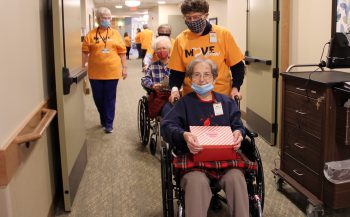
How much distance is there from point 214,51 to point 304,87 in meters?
0.65

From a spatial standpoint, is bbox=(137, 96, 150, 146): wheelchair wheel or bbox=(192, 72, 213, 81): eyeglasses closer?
bbox=(192, 72, 213, 81): eyeglasses

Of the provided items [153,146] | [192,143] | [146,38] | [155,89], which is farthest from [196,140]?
[146,38]

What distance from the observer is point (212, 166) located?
2.04m

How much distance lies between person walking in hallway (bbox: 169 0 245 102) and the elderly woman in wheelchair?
2.53 feet

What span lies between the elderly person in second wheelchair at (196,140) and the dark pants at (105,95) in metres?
2.54

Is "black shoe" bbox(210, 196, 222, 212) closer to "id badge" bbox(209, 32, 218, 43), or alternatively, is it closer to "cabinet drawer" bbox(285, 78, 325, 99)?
"cabinet drawer" bbox(285, 78, 325, 99)

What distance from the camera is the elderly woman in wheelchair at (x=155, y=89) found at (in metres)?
3.57

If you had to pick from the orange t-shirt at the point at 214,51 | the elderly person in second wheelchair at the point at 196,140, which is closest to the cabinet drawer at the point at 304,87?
the orange t-shirt at the point at 214,51

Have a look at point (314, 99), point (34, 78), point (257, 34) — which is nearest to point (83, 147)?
point (34, 78)

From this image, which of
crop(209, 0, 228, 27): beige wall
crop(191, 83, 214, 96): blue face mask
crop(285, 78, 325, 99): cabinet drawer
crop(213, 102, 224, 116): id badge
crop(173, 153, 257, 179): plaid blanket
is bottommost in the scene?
crop(173, 153, 257, 179): plaid blanket

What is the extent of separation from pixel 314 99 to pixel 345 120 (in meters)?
0.25

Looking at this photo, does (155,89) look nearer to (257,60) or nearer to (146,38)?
(257,60)

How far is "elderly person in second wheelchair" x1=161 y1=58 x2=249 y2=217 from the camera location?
77.4 inches

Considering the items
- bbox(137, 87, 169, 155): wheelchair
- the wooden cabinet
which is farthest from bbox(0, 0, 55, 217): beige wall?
the wooden cabinet
